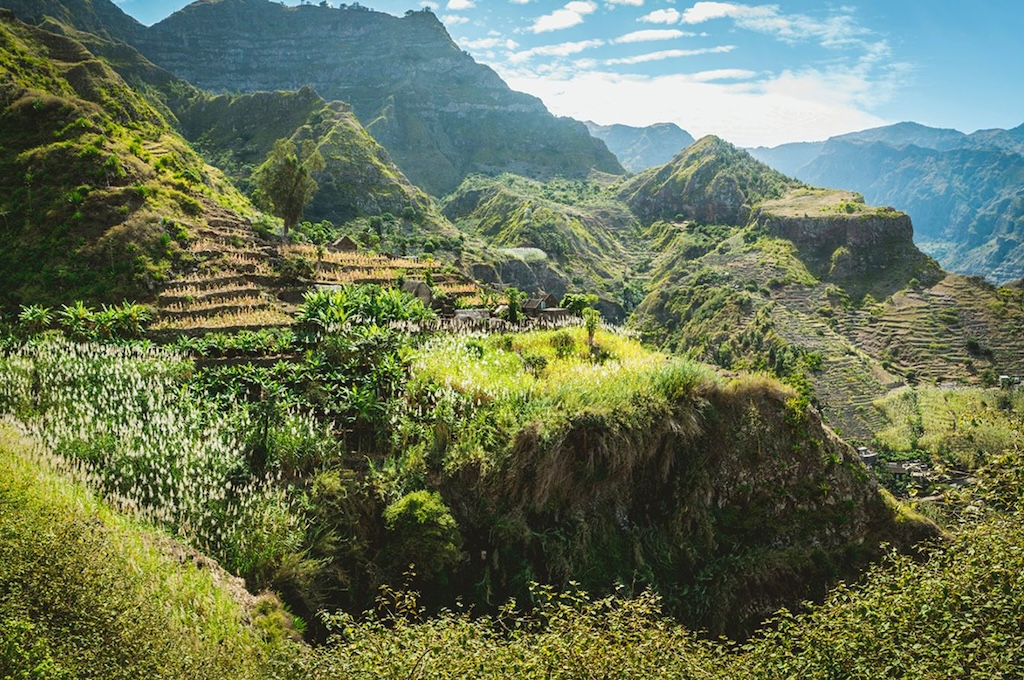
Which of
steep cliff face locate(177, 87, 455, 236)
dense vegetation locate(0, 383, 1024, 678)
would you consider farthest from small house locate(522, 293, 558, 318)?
steep cliff face locate(177, 87, 455, 236)

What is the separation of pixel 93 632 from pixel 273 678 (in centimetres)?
146

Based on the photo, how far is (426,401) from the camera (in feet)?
35.4

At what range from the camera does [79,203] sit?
870 inches

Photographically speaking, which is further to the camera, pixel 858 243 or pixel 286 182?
pixel 858 243

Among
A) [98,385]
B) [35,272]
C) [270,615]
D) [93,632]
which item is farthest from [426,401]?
[35,272]

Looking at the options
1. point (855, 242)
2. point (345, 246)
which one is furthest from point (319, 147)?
point (855, 242)

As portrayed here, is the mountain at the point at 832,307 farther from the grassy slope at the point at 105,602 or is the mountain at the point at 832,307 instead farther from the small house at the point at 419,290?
the grassy slope at the point at 105,602

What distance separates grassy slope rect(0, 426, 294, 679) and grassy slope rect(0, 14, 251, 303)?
16.3m

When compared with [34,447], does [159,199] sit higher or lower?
higher

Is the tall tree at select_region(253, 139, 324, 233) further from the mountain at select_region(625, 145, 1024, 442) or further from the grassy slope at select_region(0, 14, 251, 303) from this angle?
the mountain at select_region(625, 145, 1024, 442)

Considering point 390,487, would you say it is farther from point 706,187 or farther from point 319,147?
point 706,187

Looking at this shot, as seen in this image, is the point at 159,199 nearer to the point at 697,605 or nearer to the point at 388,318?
the point at 388,318

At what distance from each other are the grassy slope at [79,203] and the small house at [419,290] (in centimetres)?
939

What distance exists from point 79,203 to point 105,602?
2295 cm
